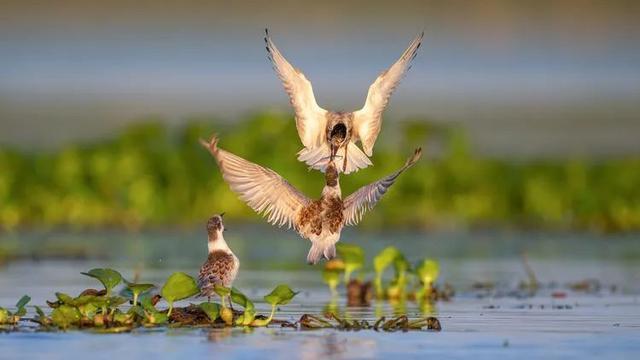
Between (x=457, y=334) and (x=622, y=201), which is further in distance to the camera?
(x=622, y=201)

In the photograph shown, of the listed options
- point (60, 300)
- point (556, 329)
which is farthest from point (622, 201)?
point (60, 300)

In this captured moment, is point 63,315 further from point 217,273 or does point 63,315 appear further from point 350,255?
point 350,255

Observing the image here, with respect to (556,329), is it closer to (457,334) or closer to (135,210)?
(457,334)

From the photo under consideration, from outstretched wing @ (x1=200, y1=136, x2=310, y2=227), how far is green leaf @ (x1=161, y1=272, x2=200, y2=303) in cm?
84

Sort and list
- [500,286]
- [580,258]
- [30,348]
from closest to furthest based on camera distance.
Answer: [30,348] → [500,286] → [580,258]

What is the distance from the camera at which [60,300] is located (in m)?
12.1

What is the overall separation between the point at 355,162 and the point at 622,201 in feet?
44.5

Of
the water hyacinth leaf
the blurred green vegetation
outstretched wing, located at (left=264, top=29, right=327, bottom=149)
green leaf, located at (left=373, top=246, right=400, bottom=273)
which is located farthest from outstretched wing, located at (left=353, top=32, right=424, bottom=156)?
the blurred green vegetation

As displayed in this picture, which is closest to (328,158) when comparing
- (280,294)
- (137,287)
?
(280,294)

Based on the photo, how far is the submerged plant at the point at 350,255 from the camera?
15.6 metres

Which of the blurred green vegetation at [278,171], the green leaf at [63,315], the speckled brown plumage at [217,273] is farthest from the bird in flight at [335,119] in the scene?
the blurred green vegetation at [278,171]

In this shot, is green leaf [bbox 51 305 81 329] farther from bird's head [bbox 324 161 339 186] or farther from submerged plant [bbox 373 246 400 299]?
submerged plant [bbox 373 246 400 299]

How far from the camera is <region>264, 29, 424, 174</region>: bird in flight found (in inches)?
502

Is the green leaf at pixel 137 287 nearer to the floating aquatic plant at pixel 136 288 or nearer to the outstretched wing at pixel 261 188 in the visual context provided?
the floating aquatic plant at pixel 136 288
